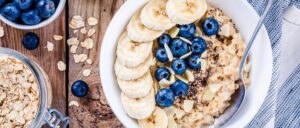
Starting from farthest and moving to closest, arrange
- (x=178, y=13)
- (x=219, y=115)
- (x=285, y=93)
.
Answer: (x=285, y=93) < (x=219, y=115) < (x=178, y=13)

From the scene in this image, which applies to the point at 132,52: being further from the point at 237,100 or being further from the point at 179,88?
the point at 237,100

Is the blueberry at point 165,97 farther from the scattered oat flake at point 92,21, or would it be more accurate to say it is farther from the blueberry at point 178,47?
the scattered oat flake at point 92,21

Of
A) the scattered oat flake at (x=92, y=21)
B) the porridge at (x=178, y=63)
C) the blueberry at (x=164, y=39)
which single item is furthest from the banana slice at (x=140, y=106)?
the scattered oat flake at (x=92, y=21)

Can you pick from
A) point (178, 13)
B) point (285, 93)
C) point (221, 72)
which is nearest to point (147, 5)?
point (178, 13)

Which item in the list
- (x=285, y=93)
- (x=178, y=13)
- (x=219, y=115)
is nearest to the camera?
(x=178, y=13)

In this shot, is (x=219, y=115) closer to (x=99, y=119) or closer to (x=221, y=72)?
(x=221, y=72)

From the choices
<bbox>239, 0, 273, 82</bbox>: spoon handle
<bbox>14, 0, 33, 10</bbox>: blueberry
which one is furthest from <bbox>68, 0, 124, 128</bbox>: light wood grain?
<bbox>239, 0, 273, 82</bbox>: spoon handle

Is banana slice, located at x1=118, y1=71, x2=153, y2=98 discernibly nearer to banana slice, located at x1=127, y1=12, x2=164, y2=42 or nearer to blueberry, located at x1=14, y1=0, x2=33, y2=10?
banana slice, located at x1=127, y1=12, x2=164, y2=42
